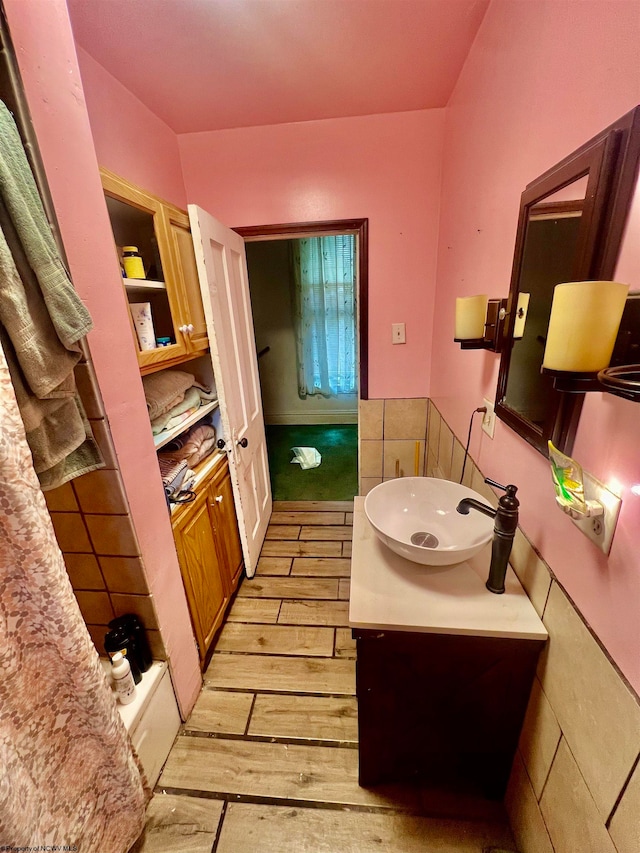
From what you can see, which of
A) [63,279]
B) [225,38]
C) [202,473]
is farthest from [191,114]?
[202,473]

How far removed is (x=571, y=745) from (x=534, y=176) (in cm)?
132

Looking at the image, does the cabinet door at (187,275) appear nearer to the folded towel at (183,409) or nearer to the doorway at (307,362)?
the folded towel at (183,409)

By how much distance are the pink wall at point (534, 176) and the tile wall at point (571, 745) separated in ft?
0.20

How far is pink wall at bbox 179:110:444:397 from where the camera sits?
172cm

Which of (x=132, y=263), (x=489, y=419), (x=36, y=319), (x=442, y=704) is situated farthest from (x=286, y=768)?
(x=132, y=263)

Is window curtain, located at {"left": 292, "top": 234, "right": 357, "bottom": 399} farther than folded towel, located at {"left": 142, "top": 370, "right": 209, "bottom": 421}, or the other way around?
window curtain, located at {"left": 292, "top": 234, "right": 357, "bottom": 399}

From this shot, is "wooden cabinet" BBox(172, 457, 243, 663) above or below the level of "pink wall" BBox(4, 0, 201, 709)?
below

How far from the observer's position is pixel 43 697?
72 centimetres

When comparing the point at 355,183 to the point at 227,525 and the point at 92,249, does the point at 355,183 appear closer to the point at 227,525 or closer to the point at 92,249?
the point at 92,249

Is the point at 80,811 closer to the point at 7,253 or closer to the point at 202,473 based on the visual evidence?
the point at 202,473

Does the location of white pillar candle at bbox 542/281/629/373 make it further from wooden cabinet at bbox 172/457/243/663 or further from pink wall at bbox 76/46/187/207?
pink wall at bbox 76/46/187/207

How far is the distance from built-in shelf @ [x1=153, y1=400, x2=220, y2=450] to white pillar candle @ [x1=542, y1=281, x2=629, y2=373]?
116cm

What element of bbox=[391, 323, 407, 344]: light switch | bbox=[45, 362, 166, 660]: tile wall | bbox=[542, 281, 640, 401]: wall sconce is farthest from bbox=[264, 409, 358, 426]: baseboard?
bbox=[542, 281, 640, 401]: wall sconce

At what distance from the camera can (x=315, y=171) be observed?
1793 millimetres
